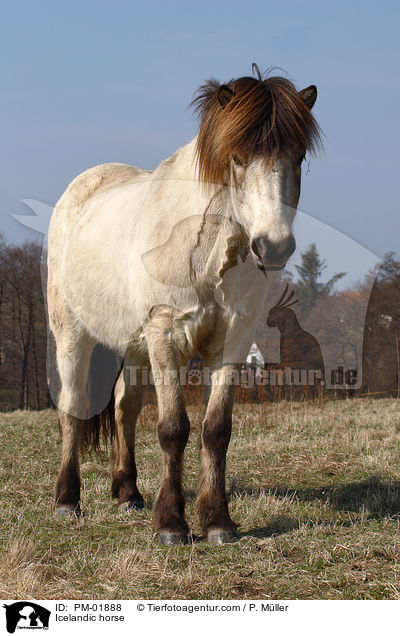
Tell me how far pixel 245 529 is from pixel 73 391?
5.90ft

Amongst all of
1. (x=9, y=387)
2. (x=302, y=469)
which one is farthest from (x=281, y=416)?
(x=9, y=387)

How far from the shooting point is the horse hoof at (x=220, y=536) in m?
3.52

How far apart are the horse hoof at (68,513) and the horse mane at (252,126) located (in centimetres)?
242

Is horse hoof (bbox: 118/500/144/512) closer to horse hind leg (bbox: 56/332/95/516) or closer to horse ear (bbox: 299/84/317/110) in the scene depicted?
horse hind leg (bbox: 56/332/95/516)

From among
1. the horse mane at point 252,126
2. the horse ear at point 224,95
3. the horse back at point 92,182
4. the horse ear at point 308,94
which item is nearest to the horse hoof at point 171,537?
the horse mane at point 252,126

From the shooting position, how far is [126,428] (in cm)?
495

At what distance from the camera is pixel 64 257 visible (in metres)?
5.08

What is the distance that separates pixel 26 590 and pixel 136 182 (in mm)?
3089

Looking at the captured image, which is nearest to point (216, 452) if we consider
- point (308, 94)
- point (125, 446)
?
point (125, 446)

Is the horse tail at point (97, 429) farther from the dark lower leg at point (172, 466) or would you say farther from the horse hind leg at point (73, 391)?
the dark lower leg at point (172, 466)

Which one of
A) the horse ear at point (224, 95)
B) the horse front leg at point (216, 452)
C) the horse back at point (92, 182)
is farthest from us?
the horse back at point (92, 182)
